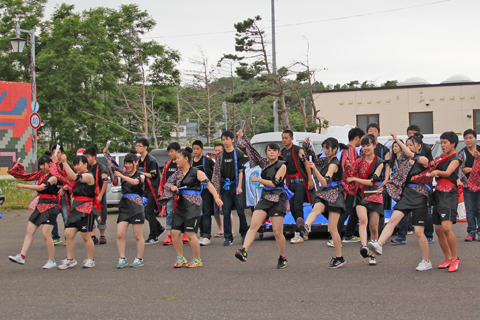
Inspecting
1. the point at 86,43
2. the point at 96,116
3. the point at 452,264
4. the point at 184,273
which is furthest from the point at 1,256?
the point at 86,43

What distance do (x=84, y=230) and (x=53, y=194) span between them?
945 millimetres

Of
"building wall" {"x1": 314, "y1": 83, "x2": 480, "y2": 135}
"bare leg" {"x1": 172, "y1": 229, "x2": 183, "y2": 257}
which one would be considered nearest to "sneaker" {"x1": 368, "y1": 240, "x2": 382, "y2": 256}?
"bare leg" {"x1": 172, "y1": 229, "x2": 183, "y2": 257}

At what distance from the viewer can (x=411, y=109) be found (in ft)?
108

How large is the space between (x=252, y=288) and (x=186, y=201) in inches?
72.5

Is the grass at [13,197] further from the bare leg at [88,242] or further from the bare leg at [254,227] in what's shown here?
the bare leg at [254,227]

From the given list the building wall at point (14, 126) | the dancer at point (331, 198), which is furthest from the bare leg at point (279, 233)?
the building wall at point (14, 126)

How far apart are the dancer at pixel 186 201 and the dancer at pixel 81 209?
1098 mm

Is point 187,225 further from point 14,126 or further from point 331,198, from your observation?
point 14,126

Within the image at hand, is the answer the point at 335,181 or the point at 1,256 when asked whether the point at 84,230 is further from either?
the point at 335,181

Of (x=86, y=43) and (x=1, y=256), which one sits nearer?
(x=1, y=256)

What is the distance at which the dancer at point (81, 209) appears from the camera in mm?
7645

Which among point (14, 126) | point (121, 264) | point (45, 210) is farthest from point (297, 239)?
point (14, 126)

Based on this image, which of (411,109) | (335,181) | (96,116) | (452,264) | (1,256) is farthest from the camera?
(96,116)

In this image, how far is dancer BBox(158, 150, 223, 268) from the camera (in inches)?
294
